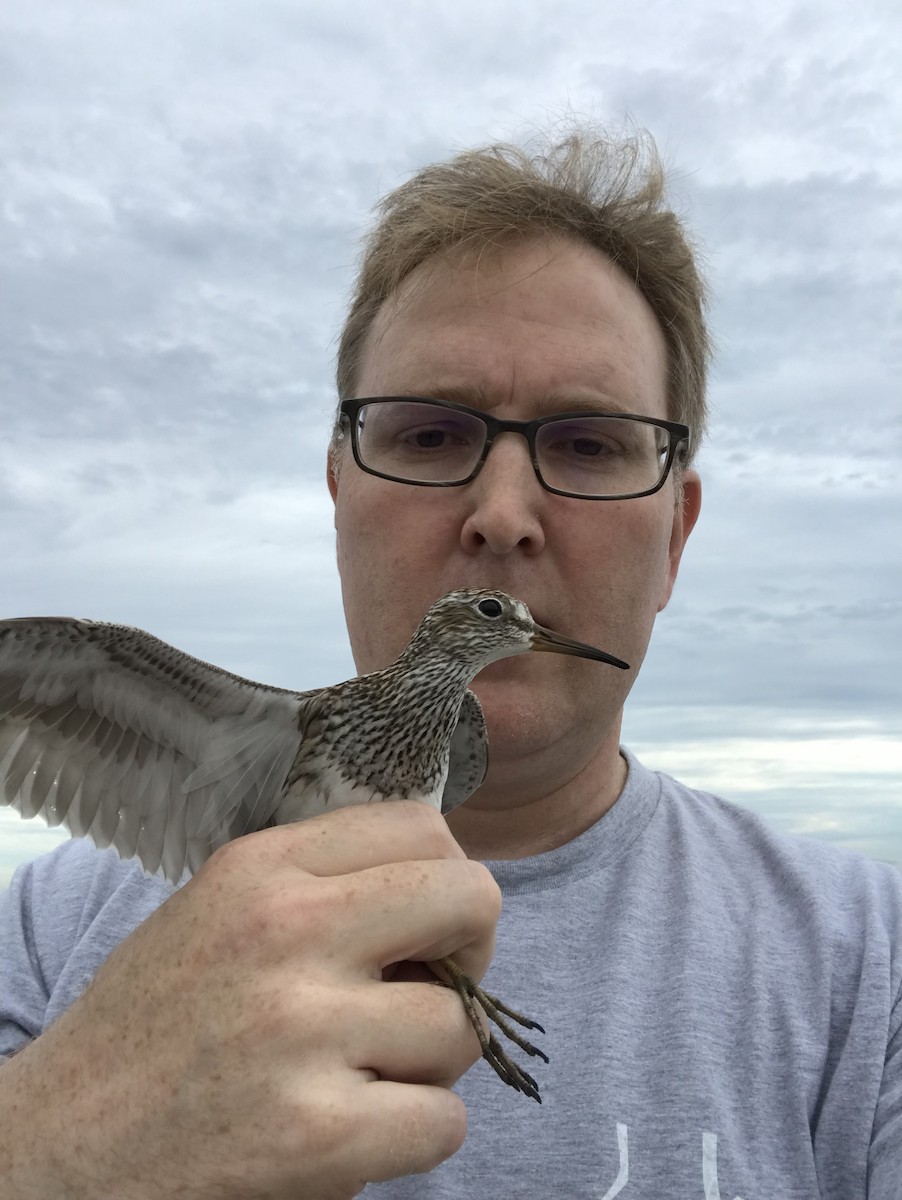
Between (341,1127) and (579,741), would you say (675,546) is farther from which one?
(341,1127)

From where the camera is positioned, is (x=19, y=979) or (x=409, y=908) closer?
(x=409, y=908)

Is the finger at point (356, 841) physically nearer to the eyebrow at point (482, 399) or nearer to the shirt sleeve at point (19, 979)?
the eyebrow at point (482, 399)

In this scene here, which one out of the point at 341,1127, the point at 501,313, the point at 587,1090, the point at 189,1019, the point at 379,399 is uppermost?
the point at 501,313

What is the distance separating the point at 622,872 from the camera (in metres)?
4.29

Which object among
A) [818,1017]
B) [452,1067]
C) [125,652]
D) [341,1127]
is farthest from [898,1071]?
[125,652]

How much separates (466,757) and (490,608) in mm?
659

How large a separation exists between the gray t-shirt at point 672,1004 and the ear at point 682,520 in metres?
1.01

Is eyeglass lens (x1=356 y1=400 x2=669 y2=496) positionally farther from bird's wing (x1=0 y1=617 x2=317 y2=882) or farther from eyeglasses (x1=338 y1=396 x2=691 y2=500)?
bird's wing (x1=0 y1=617 x2=317 y2=882)

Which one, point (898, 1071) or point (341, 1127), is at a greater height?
point (341, 1127)

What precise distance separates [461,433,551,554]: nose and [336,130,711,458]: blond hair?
3.53 ft

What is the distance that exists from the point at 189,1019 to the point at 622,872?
2.31 meters

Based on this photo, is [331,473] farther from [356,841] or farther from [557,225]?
[356,841]

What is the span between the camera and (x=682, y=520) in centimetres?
520

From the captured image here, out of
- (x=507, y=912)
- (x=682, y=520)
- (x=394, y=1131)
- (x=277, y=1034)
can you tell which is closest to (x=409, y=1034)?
(x=394, y=1131)
